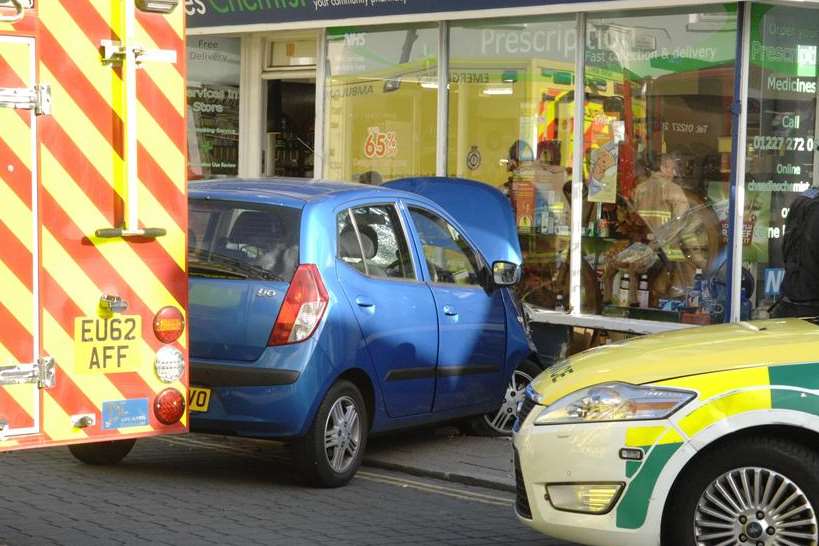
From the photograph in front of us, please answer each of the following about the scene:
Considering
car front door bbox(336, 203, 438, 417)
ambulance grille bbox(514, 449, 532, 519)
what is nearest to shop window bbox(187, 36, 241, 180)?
car front door bbox(336, 203, 438, 417)

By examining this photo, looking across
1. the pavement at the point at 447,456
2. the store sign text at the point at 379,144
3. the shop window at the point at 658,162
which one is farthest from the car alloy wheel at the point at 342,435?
the store sign text at the point at 379,144

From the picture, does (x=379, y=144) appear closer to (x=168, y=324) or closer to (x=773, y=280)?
(x=773, y=280)

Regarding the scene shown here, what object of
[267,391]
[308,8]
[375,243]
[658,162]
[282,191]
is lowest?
[267,391]

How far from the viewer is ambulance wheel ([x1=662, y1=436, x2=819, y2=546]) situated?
5.89 metres

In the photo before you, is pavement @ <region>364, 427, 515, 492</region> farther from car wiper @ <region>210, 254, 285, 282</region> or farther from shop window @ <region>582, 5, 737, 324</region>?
shop window @ <region>582, 5, 737, 324</region>

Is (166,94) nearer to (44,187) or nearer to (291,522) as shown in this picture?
(44,187)

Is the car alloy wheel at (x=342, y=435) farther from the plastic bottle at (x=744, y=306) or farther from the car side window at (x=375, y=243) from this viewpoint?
the plastic bottle at (x=744, y=306)

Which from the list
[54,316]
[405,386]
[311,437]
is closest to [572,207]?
[405,386]

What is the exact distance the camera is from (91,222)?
6035 millimetres

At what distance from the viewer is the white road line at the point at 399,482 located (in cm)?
845

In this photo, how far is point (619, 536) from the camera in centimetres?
605

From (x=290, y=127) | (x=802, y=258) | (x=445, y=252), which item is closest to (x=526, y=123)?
(x=290, y=127)

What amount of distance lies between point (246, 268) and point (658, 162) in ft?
16.8

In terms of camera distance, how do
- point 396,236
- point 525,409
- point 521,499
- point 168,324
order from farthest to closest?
point 396,236 → point 525,409 → point 521,499 → point 168,324
